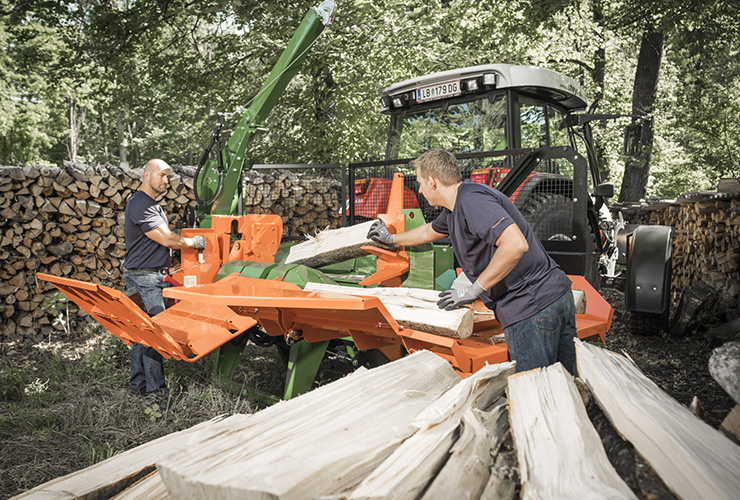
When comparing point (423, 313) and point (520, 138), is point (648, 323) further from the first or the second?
point (423, 313)

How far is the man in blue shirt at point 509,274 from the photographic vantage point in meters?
2.58

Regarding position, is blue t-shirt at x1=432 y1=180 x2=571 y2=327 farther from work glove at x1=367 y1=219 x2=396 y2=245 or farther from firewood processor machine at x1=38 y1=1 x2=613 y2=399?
work glove at x1=367 y1=219 x2=396 y2=245

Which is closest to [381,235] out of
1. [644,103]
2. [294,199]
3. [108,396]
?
[108,396]

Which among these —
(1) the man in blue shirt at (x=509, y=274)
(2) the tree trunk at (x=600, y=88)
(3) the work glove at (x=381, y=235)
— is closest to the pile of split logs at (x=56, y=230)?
(3) the work glove at (x=381, y=235)

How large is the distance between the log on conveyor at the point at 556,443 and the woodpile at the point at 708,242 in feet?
17.9

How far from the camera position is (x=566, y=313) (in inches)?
108

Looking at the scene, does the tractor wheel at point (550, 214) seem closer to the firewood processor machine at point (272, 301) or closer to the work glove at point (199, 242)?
the firewood processor machine at point (272, 301)

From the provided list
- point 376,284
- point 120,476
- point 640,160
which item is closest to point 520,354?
point 376,284

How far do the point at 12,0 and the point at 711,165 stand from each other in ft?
67.1

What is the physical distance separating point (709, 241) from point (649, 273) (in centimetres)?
214

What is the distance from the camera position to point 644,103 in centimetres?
1263

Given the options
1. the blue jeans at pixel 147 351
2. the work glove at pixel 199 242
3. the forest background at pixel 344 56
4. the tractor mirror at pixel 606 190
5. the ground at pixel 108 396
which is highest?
the forest background at pixel 344 56

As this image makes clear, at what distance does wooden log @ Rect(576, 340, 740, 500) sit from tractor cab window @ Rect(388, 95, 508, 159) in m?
4.06

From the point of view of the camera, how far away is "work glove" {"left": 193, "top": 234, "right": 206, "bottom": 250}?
164 inches
